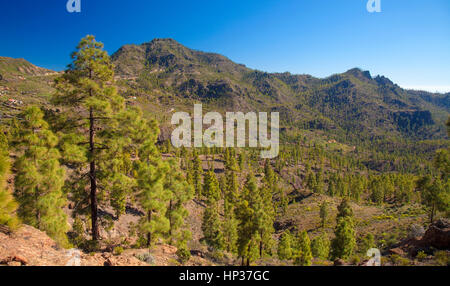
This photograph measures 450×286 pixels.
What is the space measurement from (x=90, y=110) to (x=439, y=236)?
79.6ft

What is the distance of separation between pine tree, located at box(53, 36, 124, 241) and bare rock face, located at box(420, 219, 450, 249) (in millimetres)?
21756

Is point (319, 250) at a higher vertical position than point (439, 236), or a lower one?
lower

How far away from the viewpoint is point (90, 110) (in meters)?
11.2

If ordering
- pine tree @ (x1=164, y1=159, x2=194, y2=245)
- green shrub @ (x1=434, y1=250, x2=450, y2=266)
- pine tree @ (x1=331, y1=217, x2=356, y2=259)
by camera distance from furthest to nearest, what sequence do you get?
pine tree @ (x1=331, y1=217, x2=356, y2=259) < pine tree @ (x1=164, y1=159, x2=194, y2=245) < green shrub @ (x1=434, y1=250, x2=450, y2=266)

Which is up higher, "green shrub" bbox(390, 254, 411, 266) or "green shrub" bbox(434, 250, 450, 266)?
"green shrub" bbox(434, 250, 450, 266)

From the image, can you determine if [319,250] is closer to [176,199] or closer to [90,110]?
[176,199]

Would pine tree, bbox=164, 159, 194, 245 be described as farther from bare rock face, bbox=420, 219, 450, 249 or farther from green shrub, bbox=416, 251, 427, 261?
bare rock face, bbox=420, 219, 450, 249

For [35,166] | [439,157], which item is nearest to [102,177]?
[35,166]

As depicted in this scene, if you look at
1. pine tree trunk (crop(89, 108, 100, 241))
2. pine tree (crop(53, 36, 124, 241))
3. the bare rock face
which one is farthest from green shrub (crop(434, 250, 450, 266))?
pine tree trunk (crop(89, 108, 100, 241))

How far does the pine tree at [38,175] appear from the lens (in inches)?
396

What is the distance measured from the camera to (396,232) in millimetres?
35969

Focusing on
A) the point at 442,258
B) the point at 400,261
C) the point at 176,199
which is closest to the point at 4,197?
the point at 176,199

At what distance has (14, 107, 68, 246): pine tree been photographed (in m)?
10.1
